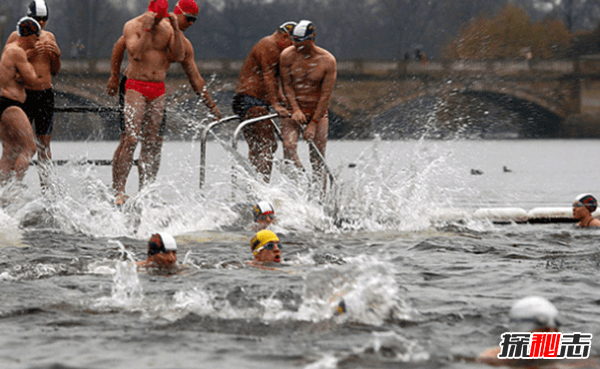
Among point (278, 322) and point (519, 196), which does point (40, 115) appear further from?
point (519, 196)

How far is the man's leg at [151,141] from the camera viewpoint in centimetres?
925

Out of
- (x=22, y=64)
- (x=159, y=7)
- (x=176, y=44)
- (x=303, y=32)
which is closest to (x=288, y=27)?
(x=303, y=32)

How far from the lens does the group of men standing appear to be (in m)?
9.03

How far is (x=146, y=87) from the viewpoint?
9.16 m

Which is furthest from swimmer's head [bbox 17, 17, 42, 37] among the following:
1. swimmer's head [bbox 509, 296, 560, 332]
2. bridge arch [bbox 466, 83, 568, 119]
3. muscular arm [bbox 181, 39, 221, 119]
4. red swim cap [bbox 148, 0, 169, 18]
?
bridge arch [bbox 466, 83, 568, 119]

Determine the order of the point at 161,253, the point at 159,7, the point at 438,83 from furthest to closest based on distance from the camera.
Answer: the point at 438,83, the point at 159,7, the point at 161,253

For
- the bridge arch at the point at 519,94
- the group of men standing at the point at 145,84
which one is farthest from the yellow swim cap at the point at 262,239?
the bridge arch at the point at 519,94

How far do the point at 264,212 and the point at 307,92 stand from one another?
2.20 meters

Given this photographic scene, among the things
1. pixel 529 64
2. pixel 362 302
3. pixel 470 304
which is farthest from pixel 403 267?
pixel 529 64

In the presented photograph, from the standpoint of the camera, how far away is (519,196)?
48.6ft

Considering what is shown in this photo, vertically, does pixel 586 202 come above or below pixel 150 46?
below

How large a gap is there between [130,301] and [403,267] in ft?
7.35

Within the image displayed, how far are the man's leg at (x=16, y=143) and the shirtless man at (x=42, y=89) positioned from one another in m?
0.26

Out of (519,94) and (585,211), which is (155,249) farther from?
(519,94)
